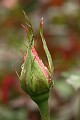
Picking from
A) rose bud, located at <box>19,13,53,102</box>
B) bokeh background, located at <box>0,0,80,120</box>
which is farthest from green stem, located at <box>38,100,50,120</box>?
bokeh background, located at <box>0,0,80,120</box>

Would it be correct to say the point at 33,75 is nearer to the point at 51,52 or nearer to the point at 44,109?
the point at 44,109

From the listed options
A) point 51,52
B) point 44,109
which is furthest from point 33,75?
point 51,52

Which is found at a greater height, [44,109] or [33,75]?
[33,75]

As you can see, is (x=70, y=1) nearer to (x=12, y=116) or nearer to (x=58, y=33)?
(x=58, y=33)

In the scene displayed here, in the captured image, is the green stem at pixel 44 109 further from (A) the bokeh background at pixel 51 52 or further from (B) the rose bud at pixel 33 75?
(A) the bokeh background at pixel 51 52

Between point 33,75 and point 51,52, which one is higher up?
point 33,75

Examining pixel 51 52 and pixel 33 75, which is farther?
pixel 51 52

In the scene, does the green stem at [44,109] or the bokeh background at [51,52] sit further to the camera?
the bokeh background at [51,52]

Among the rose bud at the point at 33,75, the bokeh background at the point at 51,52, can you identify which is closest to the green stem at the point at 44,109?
the rose bud at the point at 33,75

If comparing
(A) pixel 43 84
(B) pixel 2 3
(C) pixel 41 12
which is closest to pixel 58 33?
(C) pixel 41 12
